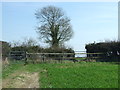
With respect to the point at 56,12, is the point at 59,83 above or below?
below

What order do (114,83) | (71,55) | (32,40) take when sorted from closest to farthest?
(114,83) < (71,55) < (32,40)

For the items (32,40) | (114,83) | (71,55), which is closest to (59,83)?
(114,83)

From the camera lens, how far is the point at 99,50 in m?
29.6

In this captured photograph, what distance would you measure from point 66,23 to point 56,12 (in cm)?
231

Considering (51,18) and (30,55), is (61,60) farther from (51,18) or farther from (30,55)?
(51,18)

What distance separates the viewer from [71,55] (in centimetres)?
2652

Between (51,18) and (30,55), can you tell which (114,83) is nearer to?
(30,55)

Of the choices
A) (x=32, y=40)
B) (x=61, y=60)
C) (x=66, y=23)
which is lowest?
(x=61, y=60)

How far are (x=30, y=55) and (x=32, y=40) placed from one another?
11.5 meters

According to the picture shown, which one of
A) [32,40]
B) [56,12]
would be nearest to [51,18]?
[56,12]

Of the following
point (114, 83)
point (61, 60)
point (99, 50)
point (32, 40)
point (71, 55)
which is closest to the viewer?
point (114, 83)

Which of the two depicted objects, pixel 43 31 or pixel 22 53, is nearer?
pixel 22 53

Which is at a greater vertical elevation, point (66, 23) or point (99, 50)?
point (66, 23)

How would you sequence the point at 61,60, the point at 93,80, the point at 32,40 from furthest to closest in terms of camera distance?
1. the point at 32,40
2. the point at 61,60
3. the point at 93,80
